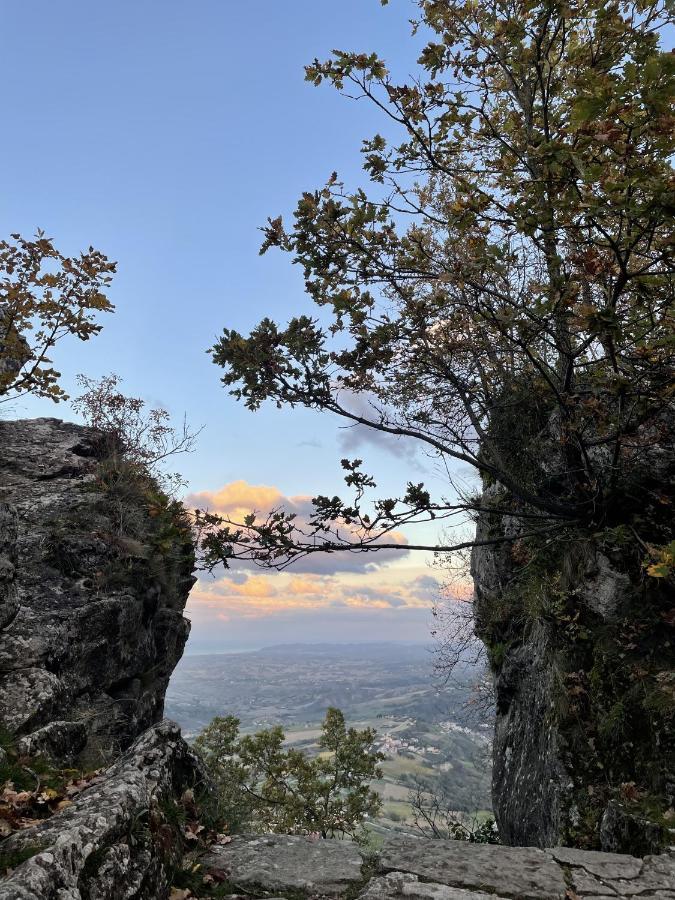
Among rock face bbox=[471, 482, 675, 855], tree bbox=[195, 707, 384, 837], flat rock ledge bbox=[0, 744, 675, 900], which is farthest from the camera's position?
tree bbox=[195, 707, 384, 837]

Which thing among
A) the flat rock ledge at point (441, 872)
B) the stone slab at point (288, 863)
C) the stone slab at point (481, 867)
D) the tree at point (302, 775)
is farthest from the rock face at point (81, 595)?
the tree at point (302, 775)

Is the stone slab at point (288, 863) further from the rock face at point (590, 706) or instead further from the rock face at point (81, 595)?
the rock face at point (590, 706)

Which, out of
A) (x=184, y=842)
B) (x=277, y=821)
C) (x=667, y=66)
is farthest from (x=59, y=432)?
(x=277, y=821)

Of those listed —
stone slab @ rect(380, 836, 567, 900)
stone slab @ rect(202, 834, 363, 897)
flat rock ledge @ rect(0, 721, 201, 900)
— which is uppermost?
flat rock ledge @ rect(0, 721, 201, 900)

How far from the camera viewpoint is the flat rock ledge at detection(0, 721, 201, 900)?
3.00 m

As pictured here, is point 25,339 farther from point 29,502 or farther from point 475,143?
point 475,143

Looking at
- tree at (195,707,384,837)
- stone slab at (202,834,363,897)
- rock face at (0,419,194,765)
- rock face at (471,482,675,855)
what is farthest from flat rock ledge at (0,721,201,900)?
tree at (195,707,384,837)

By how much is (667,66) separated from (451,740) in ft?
389

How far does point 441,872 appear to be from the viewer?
4.21 meters

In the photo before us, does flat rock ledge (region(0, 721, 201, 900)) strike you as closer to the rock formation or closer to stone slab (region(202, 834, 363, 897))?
the rock formation

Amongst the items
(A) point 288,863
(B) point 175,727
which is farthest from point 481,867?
(B) point 175,727

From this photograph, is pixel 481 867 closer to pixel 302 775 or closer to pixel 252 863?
pixel 252 863

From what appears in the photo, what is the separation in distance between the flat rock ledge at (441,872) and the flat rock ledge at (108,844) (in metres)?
0.77

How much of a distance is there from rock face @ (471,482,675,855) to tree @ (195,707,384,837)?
13.4 meters
